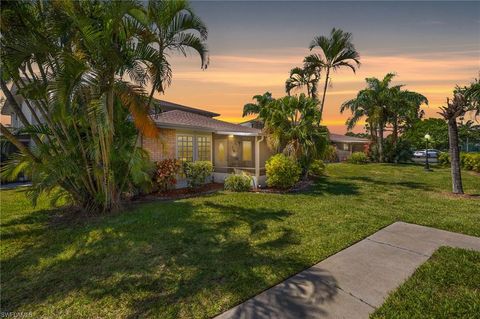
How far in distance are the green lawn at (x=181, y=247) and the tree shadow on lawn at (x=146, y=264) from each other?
20 mm

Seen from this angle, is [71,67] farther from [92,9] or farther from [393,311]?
[393,311]

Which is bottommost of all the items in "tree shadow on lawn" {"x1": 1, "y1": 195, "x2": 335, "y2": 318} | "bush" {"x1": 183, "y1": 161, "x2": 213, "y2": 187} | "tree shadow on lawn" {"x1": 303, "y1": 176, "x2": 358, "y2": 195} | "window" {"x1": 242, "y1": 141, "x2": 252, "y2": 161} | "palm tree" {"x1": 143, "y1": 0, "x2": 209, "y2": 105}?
"tree shadow on lawn" {"x1": 1, "y1": 195, "x2": 335, "y2": 318}

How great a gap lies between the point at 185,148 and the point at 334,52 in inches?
398

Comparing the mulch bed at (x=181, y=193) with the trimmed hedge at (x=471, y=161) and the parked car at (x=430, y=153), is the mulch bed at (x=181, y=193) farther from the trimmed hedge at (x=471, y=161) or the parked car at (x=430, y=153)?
the parked car at (x=430, y=153)

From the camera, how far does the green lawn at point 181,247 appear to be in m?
3.74

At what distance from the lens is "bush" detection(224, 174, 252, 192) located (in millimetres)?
11773

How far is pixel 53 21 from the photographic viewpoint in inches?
267

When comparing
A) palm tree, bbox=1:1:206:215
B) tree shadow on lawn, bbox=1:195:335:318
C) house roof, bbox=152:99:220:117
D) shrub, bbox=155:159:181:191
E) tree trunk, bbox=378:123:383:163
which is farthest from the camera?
tree trunk, bbox=378:123:383:163

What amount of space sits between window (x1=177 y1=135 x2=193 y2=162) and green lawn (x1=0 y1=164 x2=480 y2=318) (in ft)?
12.4

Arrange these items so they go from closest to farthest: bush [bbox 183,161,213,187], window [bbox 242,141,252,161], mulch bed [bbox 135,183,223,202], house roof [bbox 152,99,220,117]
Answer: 1. mulch bed [bbox 135,183,223,202]
2. bush [bbox 183,161,213,187]
3. window [bbox 242,141,252,161]
4. house roof [bbox 152,99,220,117]

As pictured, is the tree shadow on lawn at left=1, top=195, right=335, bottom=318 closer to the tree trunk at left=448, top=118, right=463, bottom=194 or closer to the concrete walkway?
the concrete walkway

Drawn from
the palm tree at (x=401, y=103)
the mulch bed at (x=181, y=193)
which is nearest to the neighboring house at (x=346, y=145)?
the palm tree at (x=401, y=103)

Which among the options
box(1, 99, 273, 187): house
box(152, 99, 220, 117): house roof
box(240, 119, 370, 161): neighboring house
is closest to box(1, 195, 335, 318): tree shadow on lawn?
box(1, 99, 273, 187): house

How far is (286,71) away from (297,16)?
797cm
